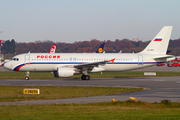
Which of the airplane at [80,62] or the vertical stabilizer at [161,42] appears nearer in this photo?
the airplane at [80,62]

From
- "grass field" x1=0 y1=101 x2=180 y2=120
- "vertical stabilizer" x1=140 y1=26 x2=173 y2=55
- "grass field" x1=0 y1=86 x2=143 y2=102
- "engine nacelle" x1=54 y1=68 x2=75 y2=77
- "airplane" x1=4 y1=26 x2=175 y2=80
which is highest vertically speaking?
"vertical stabilizer" x1=140 y1=26 x2=173 y2=55

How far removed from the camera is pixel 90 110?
14438mm

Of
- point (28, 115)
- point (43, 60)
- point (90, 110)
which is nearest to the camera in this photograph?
point (28, 115)

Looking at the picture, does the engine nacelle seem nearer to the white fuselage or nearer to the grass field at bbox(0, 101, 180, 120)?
the white fuselage

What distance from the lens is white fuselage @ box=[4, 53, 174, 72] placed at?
132 ft

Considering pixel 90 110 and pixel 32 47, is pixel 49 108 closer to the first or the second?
pixel 90 110

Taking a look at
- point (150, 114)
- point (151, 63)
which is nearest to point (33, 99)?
point (150, 114)

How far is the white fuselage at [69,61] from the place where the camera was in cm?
4022

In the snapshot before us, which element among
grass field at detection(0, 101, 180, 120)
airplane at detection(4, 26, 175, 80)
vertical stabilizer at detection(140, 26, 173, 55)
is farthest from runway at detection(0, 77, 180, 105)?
vertical stabilizer at detection(140, 26, 173, 55)

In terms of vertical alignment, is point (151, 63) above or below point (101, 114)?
above

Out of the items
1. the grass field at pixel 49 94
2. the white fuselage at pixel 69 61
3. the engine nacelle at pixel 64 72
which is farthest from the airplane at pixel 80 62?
the grass field at pixel 49 94

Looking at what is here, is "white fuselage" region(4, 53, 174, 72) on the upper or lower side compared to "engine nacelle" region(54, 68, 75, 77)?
upper

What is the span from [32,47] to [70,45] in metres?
21.4

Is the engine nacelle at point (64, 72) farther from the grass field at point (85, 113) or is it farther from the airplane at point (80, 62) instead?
the grass field at point (85, 113)
